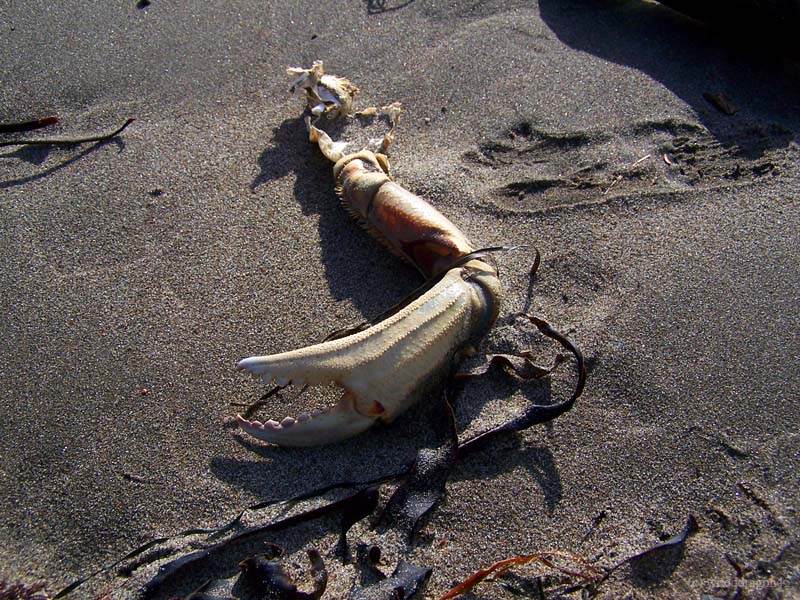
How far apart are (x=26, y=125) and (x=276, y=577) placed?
254 cm

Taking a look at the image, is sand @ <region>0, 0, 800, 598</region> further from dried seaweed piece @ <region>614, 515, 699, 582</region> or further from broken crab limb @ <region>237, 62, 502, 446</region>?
broken crab limb @ <region>237, 62, 502, 446</region>

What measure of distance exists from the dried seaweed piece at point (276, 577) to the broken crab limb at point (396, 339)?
1.22 ft

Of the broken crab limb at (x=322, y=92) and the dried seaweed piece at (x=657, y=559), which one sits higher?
the broken crab limb at (x=322, y=92)

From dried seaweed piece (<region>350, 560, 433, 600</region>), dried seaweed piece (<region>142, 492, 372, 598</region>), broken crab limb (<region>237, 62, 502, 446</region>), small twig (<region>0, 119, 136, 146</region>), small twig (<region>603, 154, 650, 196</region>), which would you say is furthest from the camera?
small twig (<region>0, 119, 136, 146</region>)

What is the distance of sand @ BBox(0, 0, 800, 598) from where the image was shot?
2.03 meters

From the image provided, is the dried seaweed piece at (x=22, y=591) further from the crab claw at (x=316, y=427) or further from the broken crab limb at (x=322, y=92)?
the broken crab limb at (x=322, y=92)

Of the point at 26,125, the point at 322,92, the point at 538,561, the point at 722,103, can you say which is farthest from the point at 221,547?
the point at 722,103

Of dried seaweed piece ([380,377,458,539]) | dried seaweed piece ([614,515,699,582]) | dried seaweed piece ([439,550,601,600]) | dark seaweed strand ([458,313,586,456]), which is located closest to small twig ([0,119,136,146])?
dried seaweed piece ([380,377,458,539])

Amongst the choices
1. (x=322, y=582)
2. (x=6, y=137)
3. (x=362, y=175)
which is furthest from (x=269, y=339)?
(x=6, y=137)

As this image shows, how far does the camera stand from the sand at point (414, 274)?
2.03 m

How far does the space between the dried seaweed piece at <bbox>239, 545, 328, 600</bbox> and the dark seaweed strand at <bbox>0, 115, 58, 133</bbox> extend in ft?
7.93

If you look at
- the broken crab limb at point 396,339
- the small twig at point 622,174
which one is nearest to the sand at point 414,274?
the small twig at point 622,174

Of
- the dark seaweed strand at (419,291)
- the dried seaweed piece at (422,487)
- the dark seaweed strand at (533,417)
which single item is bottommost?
the dried seaweed piece at (422,487)

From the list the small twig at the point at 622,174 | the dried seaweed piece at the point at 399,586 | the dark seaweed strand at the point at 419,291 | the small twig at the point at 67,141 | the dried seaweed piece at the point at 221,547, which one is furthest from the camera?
the small twig at the point at 67,141
